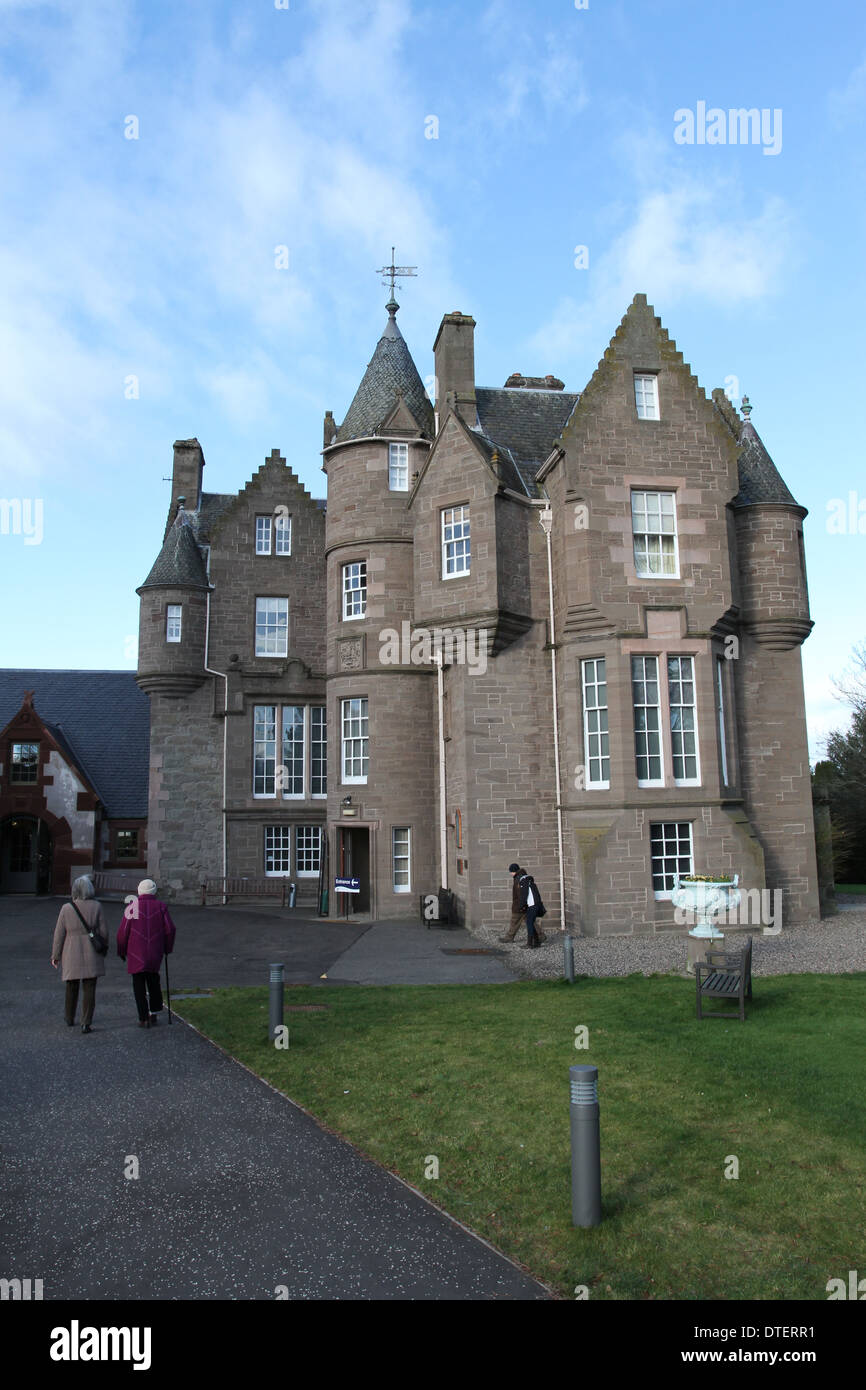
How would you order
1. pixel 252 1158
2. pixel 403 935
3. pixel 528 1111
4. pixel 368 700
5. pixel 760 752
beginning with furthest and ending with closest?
pixel 368 700, pixel 760 752, pixel 403 935, pixel 528 1111, pixel 252 1158

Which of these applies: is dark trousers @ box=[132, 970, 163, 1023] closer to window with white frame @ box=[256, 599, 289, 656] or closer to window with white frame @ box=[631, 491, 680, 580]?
window with white frame @ box=[631, 491, 680, 580]

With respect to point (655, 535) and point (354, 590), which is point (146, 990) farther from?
point (354, 590)

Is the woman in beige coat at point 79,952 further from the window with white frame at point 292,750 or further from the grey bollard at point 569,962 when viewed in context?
the window with white frame at point 292,750

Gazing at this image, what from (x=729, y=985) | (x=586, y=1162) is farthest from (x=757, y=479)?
(x=586, y=1162)

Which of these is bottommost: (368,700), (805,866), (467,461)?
(805,866)

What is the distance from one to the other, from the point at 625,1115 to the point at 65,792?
2966 centimetres

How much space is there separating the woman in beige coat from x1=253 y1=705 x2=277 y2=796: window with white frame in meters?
17.9

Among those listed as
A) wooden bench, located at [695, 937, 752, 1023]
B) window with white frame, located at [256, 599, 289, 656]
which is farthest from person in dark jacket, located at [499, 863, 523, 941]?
window with white frame, located at [256, 599, 289, 656]

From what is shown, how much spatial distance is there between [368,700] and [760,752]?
993 cm

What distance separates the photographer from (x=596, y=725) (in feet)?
65.6

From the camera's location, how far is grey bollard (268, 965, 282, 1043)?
10297 millimetres

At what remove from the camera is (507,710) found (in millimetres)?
20922
